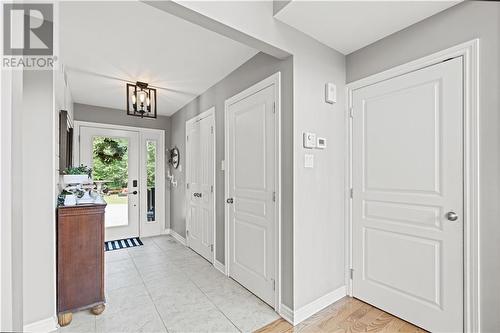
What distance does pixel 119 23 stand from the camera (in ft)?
6.71

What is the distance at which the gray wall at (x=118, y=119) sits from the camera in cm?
435

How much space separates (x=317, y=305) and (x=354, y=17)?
95.1 inches

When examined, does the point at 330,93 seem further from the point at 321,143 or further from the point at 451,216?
the point at 451,216

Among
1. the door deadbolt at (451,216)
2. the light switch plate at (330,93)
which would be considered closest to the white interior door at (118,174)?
the light switch plate at (330,93)

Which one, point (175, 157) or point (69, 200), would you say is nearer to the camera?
point (69, 200)

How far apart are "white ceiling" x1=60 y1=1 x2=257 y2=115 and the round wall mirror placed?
51.3 inches

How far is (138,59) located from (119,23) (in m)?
0.66

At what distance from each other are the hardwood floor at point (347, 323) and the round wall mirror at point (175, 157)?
11.1ft

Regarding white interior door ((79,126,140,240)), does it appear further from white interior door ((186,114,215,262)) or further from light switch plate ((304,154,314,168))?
light switch plate ((304,154,314,168))

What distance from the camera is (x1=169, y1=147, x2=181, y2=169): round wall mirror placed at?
476cm

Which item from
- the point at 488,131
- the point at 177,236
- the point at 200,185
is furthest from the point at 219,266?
the point at 488,131

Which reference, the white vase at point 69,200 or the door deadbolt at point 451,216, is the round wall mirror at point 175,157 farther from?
the door deadbolt at point 451,216

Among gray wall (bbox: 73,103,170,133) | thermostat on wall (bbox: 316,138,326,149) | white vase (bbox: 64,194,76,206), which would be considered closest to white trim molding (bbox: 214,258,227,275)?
white vase (bbox: 64,194,76,206)

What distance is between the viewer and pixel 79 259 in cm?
217
